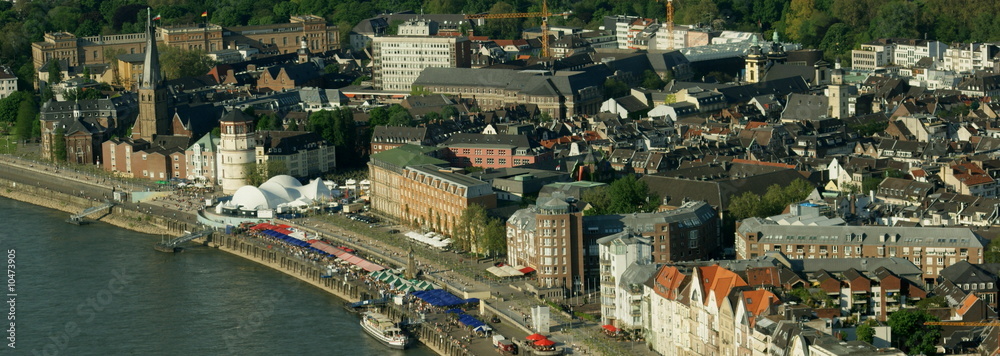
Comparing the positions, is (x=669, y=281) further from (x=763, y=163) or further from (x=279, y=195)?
(x=279, y=195)

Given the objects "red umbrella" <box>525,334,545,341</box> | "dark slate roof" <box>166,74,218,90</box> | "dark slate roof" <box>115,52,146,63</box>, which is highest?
"dark slate roof" <box>115,52,146,63</box>

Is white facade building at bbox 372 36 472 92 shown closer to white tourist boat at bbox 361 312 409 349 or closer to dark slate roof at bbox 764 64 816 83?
dark slate roof at bbox 764 64 816 83

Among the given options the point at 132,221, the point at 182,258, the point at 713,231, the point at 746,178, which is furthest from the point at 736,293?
the point at 132,221

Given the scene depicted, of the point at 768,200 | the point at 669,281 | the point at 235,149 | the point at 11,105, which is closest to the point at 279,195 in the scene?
the point at 235,149

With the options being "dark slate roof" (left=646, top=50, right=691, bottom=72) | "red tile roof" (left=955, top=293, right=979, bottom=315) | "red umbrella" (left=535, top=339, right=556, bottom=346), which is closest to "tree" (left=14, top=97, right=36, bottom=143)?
"dark slate roof" (left=646, top=50, right=691, bottom=72)

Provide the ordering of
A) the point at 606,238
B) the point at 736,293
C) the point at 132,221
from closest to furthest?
the point at 736,293
the point at 606,238
the point at 132,221

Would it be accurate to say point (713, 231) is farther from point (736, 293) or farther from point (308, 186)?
point (308, 186)

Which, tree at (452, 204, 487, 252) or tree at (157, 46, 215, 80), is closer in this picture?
tree at (452, 204, 487, 252)
